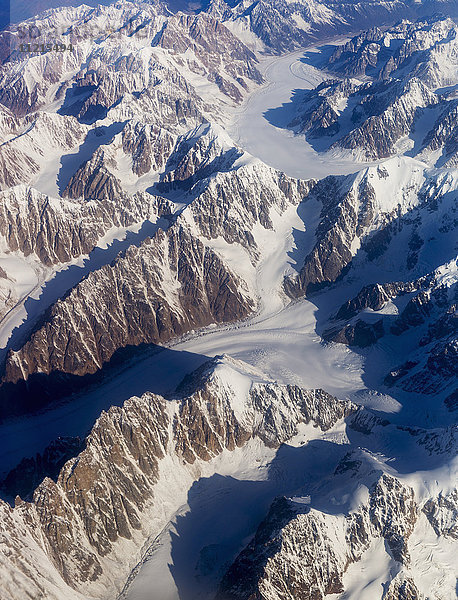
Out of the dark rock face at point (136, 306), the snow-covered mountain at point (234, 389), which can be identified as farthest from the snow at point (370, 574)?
the dark rock face at point (136, 306)

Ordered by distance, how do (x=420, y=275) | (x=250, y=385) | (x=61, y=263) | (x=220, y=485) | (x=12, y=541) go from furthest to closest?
(x=61, y=263) → (x=420, y=275) → (x=250, y=385) → (x=220, y=485) → (x=12, y=541)

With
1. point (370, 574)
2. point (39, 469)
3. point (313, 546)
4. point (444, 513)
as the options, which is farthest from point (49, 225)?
point (444, 513)

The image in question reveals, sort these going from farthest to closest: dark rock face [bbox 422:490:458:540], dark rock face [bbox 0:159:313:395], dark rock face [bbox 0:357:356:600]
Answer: dark rock face [bbox 0:159:313:395]
dark rock face [bbox 422:490:458:540]
dark rock face [bbox 0:357:356:600]

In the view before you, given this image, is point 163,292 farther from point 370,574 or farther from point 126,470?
point 370,574

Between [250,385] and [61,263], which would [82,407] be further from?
[61,263]

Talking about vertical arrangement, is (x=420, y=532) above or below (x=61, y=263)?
below

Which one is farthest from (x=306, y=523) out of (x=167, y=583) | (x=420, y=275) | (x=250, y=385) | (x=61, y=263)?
(x=61, y=263)

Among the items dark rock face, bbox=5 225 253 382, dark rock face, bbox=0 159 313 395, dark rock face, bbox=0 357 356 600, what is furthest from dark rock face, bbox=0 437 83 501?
dark rock face, bbox=0 159 313 395

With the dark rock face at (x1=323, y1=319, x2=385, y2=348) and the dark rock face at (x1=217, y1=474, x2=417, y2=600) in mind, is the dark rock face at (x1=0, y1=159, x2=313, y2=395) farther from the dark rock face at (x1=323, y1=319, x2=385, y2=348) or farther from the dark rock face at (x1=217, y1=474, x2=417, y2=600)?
the dark rock face at (x1=217, y1=474, x2=417, y2=600)

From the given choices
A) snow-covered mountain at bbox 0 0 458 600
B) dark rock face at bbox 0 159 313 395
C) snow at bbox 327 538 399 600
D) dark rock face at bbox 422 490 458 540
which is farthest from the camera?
dark rock face at bbox 0 159 313 395
